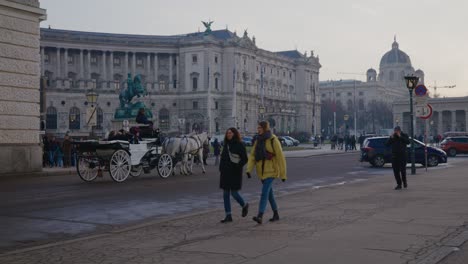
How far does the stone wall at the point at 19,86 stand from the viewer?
26891 mm

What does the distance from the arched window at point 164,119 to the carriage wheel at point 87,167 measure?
335 feet

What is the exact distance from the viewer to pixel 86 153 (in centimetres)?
2391

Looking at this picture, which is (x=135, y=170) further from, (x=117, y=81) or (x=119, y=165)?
(x=117, y=81)

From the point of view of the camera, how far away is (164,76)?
132500mm

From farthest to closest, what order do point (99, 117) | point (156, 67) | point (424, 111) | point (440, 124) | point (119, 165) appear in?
point (440, 124) → point (156, 67) → point (99, 117) → point (424, 111) → point (119, 165)

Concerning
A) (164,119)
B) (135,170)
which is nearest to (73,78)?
(164,119)

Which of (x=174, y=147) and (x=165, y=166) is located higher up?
(x=174, y=147)

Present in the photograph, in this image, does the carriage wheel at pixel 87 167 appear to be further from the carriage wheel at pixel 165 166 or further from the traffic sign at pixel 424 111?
the traffic sign at pixel 424 111

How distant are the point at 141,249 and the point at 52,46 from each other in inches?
4424

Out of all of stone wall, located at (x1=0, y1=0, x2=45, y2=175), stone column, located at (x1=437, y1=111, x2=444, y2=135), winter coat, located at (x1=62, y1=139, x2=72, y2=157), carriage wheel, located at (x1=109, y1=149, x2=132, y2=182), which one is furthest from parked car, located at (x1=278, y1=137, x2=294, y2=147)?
stone column, located at (x1=437, y1=111, x2=444, y2=135)

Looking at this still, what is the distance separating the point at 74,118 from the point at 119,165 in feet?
318

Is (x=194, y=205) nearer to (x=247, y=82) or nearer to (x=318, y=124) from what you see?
(x=247, y=82)

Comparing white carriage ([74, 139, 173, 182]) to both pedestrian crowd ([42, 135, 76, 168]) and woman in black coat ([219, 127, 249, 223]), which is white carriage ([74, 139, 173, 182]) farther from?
woman in black coat ([219, 127, 249, 223])

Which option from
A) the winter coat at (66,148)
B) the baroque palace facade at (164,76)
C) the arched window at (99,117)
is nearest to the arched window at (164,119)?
the baroque palace facade at (164,76)
